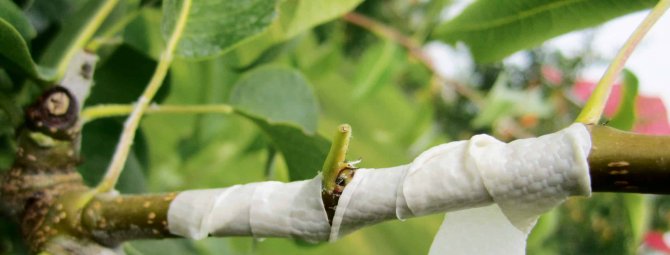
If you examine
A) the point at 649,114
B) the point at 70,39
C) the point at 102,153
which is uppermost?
the point at 70,39

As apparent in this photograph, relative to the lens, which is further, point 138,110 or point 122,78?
point 122,78

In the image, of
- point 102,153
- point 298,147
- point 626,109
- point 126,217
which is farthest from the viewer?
point 626,109

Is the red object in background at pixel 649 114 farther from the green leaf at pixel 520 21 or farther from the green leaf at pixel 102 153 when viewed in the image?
the green leaf at pixel 102 153

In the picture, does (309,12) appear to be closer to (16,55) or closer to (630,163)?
(16,55)

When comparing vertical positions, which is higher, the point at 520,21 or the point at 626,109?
the point at 520,21

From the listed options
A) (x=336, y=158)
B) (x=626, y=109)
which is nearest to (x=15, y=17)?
(x=336, y=158)

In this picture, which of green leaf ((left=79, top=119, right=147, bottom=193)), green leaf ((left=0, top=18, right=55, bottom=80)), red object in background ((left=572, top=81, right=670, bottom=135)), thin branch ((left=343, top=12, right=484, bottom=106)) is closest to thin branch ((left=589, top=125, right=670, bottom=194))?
green leaf ((left=0, top=18, right=55, bottom=80))

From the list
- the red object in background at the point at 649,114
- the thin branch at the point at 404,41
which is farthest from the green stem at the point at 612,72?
the red object in background at the point at 649,114

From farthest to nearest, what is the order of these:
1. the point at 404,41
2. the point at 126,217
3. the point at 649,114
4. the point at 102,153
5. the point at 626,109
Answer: the point at 649,114
the point at 404,41
the point at 626,109
the point at 102,153
the point at 126,217
